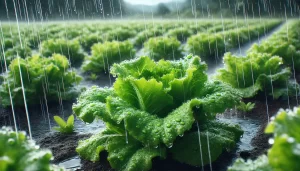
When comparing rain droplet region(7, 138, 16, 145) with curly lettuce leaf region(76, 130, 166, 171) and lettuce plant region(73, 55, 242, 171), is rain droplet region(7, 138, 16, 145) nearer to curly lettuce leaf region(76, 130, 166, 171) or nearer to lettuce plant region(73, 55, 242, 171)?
lettuce plant region(73, 55, 242, 171)

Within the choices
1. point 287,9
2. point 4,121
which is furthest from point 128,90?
point 287,9

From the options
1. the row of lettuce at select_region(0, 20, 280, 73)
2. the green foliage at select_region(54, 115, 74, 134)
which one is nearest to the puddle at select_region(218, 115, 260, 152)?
the green foliage at select_region(54, 115, 74, 134)

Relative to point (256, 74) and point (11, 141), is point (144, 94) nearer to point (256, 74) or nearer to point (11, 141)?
point (11, 141)

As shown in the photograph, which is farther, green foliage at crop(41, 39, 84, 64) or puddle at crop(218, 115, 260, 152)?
green foliage at crop(41, 39, 84, 64)

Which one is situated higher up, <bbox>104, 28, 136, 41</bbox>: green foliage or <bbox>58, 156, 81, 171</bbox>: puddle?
<bbox>104, 28, 136, 41</bbox>: green foliage

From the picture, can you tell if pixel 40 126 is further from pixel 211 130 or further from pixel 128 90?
pixel 211 130

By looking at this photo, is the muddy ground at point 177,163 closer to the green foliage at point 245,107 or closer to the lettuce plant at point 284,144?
the green foliage at point 245,107
